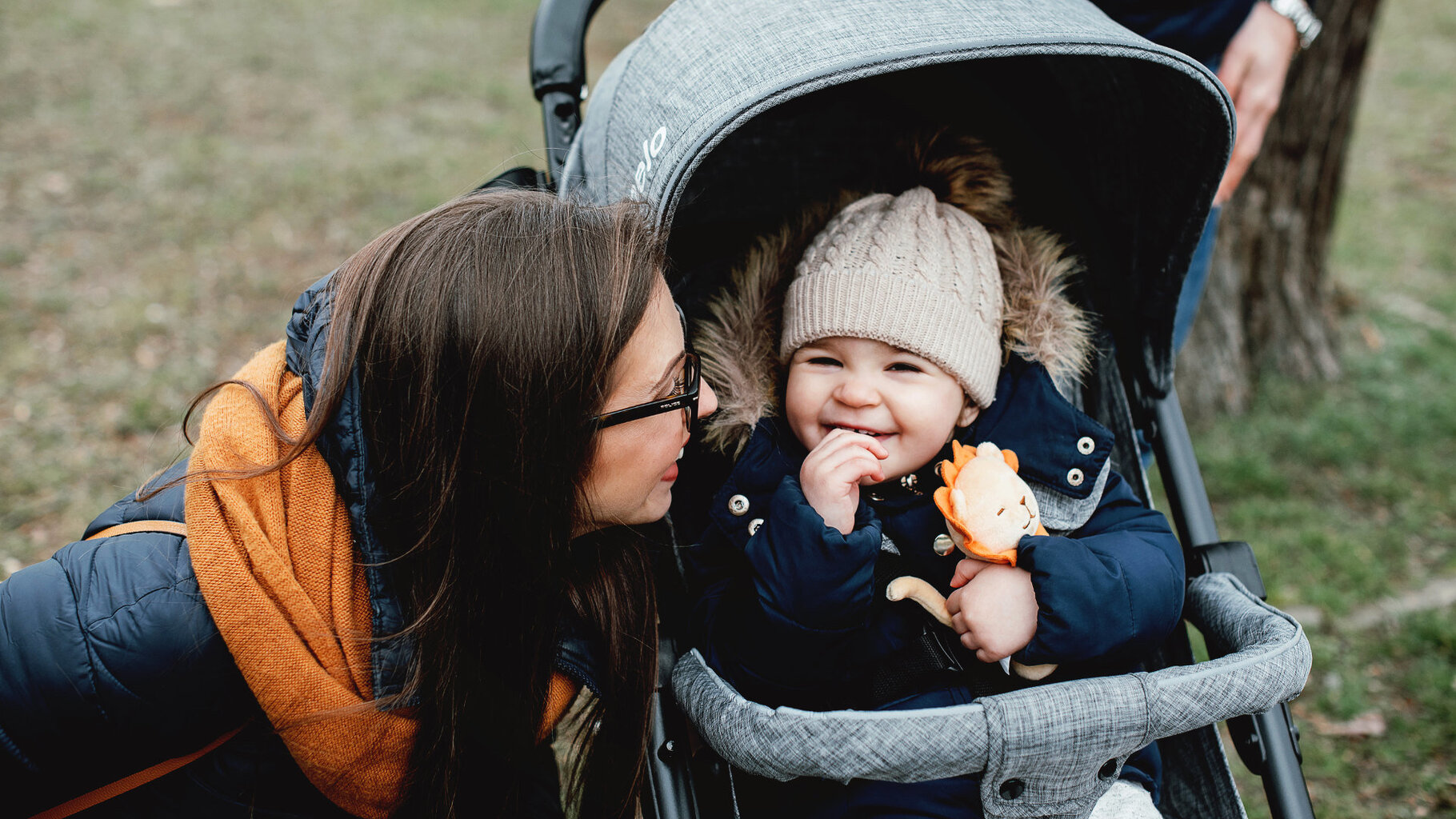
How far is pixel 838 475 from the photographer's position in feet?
5.51

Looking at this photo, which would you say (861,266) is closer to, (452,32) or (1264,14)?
(1264,14)

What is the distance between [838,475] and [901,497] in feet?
0.92

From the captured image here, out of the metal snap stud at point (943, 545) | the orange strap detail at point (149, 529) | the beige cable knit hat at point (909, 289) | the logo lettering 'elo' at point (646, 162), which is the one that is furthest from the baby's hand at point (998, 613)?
the orange strap detail at point (149, 529)

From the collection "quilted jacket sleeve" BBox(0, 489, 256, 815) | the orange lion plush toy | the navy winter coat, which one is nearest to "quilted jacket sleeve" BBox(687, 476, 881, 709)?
the navy winter coat

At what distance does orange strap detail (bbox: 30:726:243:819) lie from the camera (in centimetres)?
157

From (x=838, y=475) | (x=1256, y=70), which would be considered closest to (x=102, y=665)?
(x=838, y=475)

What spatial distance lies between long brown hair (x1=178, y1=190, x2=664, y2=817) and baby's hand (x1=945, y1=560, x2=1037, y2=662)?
1.82 ft

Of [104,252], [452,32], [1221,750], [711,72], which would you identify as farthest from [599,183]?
[452,32]

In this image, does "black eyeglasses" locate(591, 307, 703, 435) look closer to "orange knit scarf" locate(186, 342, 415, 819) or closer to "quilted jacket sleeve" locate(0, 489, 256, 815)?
"orange knit scarf" locate(186, 342, 415, 819)

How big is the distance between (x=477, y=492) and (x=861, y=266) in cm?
81

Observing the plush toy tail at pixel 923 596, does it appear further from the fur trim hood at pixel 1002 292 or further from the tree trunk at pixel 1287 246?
the tree trunk at pixel 1287 246

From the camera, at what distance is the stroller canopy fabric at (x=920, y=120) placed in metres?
1.52

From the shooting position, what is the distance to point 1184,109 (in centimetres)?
175

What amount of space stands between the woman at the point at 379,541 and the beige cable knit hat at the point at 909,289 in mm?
329
